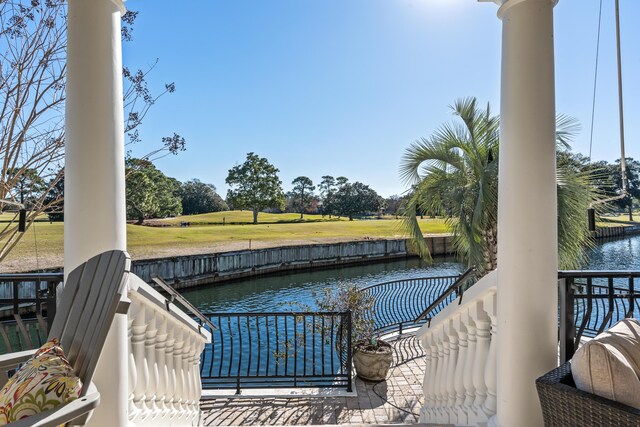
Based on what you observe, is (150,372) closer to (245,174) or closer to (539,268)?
(539,268)

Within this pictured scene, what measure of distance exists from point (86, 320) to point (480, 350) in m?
1.82

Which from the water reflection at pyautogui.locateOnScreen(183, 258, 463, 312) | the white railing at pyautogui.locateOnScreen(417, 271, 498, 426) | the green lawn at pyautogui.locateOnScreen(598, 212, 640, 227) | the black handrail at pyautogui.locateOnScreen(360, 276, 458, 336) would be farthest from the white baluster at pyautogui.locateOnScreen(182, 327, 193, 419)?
the water reflection at pyautogui.locateOnScreen(183, 258, 463, 312)

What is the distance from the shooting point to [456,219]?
166 inches

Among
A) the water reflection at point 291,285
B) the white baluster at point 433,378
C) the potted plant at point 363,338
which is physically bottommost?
the water reflection at point 291,285

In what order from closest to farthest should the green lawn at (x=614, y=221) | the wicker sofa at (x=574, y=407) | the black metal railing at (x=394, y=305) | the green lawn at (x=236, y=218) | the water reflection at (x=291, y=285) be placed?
1. the wicker sofa at (x=574, y=407)
2. the green lawn at (x=614, y=221)
3. the black metal railing at (x=394, y=305)
4. the water reflection at (x=291, y=285)
5. the green lawn at (x=236, y=218)

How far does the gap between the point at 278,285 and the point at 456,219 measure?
1156 cm

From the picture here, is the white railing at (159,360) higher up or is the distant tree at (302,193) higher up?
the distant tree at (302,193)

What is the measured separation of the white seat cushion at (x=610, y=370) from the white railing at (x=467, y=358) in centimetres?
50

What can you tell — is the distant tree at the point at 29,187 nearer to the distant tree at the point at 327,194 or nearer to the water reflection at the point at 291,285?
the water reflection at the point at 291,285

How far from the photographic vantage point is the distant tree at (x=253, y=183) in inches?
1325

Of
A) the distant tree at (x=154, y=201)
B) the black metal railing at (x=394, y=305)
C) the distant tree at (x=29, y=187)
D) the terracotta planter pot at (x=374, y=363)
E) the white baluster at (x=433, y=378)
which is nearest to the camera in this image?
the white baluster at (x=433, y=378)

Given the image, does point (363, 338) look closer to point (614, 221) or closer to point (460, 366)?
point (460, 366)

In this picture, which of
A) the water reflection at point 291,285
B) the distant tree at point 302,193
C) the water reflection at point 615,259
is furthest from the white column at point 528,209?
the distant tree at point 302,193

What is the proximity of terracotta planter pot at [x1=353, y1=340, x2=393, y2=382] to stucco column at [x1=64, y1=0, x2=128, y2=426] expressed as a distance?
2959 millimetres
